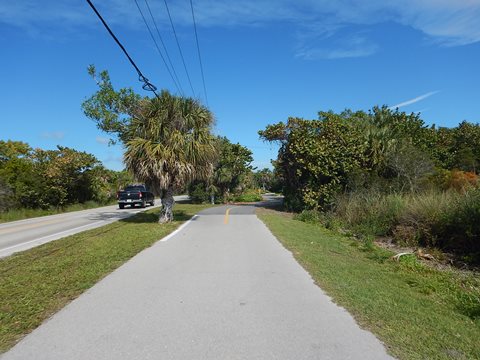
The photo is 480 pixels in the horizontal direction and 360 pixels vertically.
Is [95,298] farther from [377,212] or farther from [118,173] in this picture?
[118,173]

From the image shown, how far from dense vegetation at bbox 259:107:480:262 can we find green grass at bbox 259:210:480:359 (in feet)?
13.8

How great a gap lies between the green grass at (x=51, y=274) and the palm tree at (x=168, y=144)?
4.79 meters

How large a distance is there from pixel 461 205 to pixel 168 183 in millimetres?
11634

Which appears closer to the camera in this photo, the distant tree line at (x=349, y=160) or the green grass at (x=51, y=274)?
the green grass at (x=51, y=274)

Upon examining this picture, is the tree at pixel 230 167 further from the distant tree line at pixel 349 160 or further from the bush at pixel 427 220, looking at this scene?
the bush at pixel 427 220

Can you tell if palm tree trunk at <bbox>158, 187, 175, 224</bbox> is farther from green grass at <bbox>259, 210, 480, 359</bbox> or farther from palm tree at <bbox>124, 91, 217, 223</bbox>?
green grass at <bbox>259, 210, 480, 359</bbox>

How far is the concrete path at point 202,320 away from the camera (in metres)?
4.51

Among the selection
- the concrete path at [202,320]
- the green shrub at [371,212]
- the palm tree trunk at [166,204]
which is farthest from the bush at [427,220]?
the palm tree trunk at [166,204]

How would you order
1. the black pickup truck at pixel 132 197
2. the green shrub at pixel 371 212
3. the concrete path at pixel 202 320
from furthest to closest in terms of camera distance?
the black pickup truck at pixel 132 197
the green shrub at pixel 371 212
the concrete path at pixel 202 320

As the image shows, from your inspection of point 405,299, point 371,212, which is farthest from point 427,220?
point 405,299

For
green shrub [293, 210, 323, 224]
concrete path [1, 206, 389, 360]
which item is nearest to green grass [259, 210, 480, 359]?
concrete path [1, 206, 389, 360]

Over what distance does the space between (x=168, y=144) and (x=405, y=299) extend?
13885 mm

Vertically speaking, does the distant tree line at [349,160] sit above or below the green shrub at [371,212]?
above

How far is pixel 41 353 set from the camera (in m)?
4.45
